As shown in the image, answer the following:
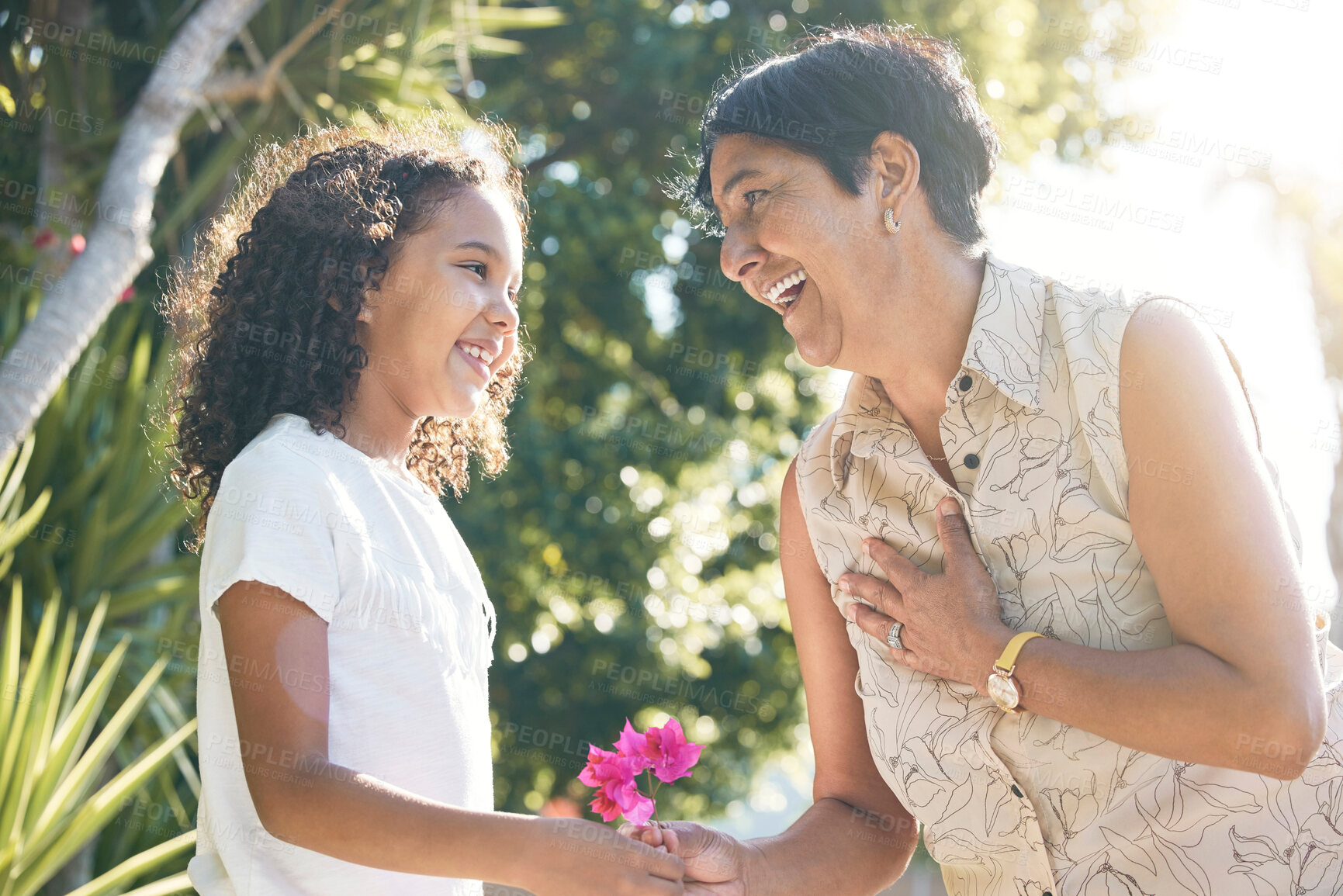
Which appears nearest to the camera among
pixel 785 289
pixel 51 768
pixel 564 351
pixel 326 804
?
pixel 326 804

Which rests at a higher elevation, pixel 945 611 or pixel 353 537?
pixel 353 537

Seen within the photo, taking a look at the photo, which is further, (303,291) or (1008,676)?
(303,291)

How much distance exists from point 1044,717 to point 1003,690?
0.12 m

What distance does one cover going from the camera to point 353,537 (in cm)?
174

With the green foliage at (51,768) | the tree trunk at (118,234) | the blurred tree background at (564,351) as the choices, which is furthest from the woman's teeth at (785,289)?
the blurred tree background at (564,351)

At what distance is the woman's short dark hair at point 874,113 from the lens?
2.02m

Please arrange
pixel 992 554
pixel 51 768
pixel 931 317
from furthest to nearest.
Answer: pixel 51 768
pixel 931 317
pixel 992 554

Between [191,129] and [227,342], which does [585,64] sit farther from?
[227,342]

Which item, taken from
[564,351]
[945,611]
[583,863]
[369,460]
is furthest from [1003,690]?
[564,351]

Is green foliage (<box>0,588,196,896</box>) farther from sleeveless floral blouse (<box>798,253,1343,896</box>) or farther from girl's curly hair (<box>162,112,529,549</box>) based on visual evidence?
sleeveless floral blouse (<box>798,253,1343,896</box>)

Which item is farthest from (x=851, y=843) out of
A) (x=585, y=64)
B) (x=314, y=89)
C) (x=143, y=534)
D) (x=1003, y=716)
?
(x=585, y=64)

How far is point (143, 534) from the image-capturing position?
462 centimetres

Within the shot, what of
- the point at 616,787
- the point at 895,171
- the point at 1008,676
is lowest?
the point at 616,787

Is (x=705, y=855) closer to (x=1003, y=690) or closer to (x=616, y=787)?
(x=616, y=787)
